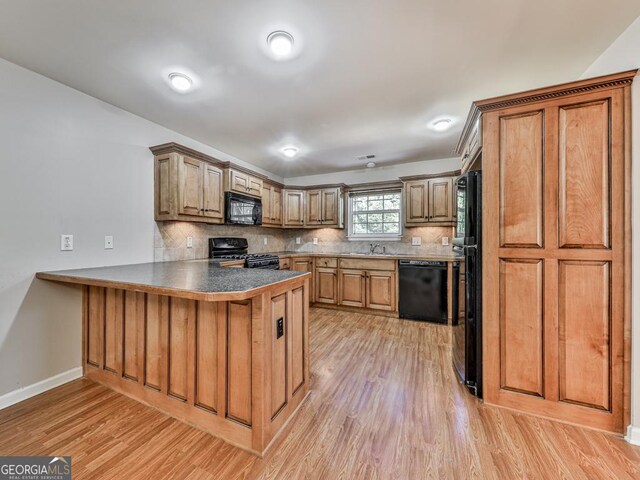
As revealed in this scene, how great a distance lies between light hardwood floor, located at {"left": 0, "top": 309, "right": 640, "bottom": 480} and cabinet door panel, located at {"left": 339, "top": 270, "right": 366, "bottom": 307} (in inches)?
78.3

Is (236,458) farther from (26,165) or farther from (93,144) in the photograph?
(93,144)

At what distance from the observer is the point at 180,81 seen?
2107 millimetres

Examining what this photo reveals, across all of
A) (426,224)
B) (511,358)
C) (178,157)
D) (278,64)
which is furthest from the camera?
(426,224)

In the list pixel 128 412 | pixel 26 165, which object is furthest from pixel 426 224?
pixel 26 165

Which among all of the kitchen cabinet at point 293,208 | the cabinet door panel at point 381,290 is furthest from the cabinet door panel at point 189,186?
the cabinet door panel at point 381,290

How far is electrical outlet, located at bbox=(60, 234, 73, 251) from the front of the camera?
2162mm

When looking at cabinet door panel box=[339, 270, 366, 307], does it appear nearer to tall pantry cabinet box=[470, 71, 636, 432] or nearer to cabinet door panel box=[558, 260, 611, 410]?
tall pantry cabinet box=[470, 71, 636, 432]

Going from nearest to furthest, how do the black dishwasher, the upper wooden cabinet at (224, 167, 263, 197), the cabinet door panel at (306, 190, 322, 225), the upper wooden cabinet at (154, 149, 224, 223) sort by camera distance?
1. the upper wooden cabinet at (154, 149, 224, 223)
2. the upper wooden cabinet at (224, 167, 263, 197)
3. the black dishwasher
4. the cabinet door panel at (306, 190, 322, 225)

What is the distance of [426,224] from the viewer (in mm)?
4125

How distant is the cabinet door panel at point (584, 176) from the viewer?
5.07 feet

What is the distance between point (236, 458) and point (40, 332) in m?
1.95

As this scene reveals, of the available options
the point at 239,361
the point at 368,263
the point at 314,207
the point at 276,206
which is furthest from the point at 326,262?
the point at 239,361

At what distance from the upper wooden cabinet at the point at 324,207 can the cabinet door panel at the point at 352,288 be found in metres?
1.00

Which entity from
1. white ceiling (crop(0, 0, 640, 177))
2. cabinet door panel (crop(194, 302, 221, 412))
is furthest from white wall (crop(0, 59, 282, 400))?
cabinet door panel (crop(194, 302, 221, 412))
